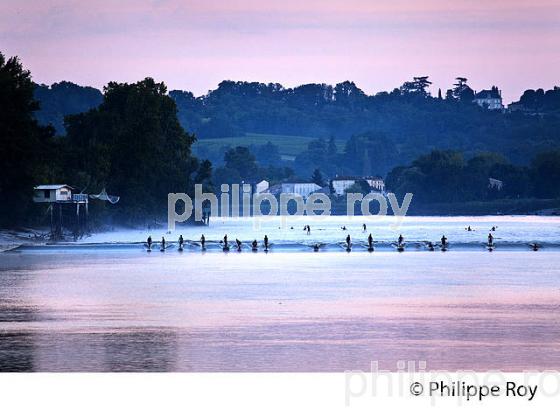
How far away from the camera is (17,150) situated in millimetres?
89375

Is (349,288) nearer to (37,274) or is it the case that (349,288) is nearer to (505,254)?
(37,274)

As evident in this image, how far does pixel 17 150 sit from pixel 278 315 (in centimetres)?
5737

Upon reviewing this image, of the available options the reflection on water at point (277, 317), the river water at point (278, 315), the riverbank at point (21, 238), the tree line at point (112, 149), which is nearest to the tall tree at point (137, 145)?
the tree line at point (112, 149)

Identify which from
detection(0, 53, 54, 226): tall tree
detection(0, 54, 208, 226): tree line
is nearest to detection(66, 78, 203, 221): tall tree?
detection(0, 54, 208, 226): tree line

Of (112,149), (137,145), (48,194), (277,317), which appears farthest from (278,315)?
(137,145)

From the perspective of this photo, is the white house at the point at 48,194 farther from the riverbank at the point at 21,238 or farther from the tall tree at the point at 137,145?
the tall tree at the point at 137,145

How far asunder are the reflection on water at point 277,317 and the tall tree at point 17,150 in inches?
1118

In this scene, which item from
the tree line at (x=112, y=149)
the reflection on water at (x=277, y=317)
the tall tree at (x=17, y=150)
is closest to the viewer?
the reflection on water at (x=277, y=317)

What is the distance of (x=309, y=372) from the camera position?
82.0 feet

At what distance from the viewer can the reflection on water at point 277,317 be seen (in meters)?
26.6

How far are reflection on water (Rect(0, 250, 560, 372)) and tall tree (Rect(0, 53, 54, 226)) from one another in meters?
28.4

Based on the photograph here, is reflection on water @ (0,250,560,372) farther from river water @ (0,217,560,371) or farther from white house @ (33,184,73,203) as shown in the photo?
white house @ (33,184,73,203)
